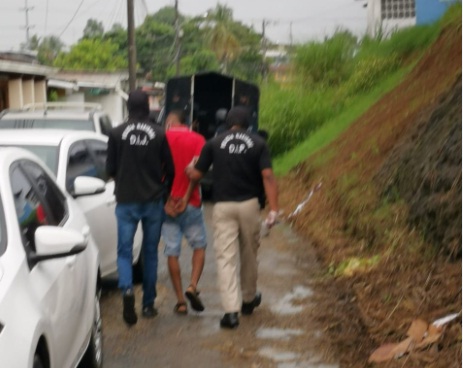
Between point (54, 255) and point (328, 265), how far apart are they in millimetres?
6790

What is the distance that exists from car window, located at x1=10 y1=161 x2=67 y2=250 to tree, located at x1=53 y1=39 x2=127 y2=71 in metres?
83.7

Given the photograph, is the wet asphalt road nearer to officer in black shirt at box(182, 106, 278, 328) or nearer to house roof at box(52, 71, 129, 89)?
officer in black shirt at box(182, 106, 278, 328)

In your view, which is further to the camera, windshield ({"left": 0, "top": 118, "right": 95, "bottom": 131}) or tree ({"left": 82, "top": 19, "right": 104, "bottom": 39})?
tree ({"left": 82, "top": 19, "right": 104, "bottom": 39})

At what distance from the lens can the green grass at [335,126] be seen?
23.1m

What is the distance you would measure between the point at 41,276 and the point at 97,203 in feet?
14.3

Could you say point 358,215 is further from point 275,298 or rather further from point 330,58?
point 330,58

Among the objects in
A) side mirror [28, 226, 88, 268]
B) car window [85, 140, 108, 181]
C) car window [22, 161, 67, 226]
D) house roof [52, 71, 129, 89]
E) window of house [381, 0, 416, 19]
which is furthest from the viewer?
house roof [52, 71, 129, 89]

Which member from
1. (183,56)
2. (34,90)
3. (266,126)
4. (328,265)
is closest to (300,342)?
(328,265)

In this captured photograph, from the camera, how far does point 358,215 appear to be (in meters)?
12.9

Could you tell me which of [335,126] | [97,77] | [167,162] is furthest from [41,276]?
[97,77]

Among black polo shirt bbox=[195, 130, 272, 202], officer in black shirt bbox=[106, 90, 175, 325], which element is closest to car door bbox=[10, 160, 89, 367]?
officer in black shirt bbox=[106, 90, 175, 325]

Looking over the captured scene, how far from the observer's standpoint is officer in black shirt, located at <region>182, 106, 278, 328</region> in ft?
29.8

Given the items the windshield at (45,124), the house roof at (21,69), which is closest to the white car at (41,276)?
the windshield at (45,124)

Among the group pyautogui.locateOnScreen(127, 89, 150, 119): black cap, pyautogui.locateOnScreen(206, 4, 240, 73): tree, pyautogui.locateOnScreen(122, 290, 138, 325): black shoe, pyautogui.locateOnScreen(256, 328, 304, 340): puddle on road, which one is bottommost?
pyautogui.locateOnScreen(206, 4, 240, 73): tree
